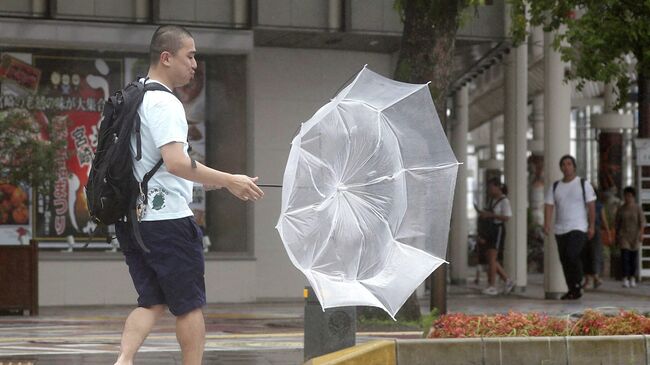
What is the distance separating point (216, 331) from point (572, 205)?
23.7 feet

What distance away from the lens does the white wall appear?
1967 centimetres

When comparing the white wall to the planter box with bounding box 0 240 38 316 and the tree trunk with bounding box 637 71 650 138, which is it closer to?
the planter box with bounding box 0 240 38 316

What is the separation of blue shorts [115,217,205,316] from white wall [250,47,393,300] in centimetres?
1256

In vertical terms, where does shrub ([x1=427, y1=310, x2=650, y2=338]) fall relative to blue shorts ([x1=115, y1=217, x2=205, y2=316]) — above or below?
below

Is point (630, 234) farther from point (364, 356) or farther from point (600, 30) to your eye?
point (364, 356)

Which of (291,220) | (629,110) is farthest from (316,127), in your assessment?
(629,110)

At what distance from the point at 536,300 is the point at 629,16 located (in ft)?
15.0

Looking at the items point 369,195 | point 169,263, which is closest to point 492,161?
point 369,195

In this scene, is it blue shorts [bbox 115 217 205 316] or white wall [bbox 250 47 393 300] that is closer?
blue shorts [bbox 115 217 205 316]

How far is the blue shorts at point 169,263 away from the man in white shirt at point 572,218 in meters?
12.7

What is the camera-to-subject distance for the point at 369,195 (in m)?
8.55

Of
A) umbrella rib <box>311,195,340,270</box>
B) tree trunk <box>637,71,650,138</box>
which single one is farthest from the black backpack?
tree trunk <box>637,71,650,138</box>

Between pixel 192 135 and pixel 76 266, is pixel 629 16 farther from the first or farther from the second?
pixel 76 266

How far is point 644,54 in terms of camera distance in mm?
17328
